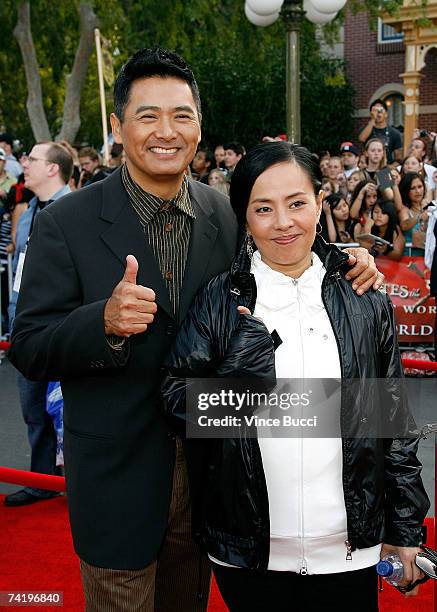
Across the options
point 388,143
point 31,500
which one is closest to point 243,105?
point 388,143

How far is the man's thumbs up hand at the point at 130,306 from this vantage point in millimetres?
2002

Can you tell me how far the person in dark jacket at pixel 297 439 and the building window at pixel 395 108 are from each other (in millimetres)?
22925

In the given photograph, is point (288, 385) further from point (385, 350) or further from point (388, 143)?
point (388, 143)

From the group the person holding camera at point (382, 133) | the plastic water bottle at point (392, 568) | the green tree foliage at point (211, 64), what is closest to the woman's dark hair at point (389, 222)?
the person holding camera at point (382, 133)

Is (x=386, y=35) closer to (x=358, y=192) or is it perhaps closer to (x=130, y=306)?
(x=358, y=192)

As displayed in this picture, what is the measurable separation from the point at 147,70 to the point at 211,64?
840 inches

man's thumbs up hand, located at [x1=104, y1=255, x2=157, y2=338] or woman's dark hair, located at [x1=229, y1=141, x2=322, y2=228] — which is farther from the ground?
woman's dark hair, located at [x1=229, y1=141, x2=322, y2=228]

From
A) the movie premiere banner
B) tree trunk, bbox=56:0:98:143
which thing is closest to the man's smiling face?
the movie premiere banner

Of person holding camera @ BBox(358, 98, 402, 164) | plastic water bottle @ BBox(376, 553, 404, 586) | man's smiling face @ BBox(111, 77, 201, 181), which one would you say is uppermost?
person holding camera @ BBox(358, 98, 402, 164)

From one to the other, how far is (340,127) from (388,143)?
1094 cm

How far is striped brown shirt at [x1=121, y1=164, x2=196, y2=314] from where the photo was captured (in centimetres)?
234

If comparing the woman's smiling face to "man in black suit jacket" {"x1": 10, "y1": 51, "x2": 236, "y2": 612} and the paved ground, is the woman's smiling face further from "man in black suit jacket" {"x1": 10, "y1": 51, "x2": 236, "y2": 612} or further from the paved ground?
the paved ground

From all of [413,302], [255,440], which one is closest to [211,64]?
[413,302]

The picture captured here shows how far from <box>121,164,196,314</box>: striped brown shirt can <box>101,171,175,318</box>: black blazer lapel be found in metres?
0.05
